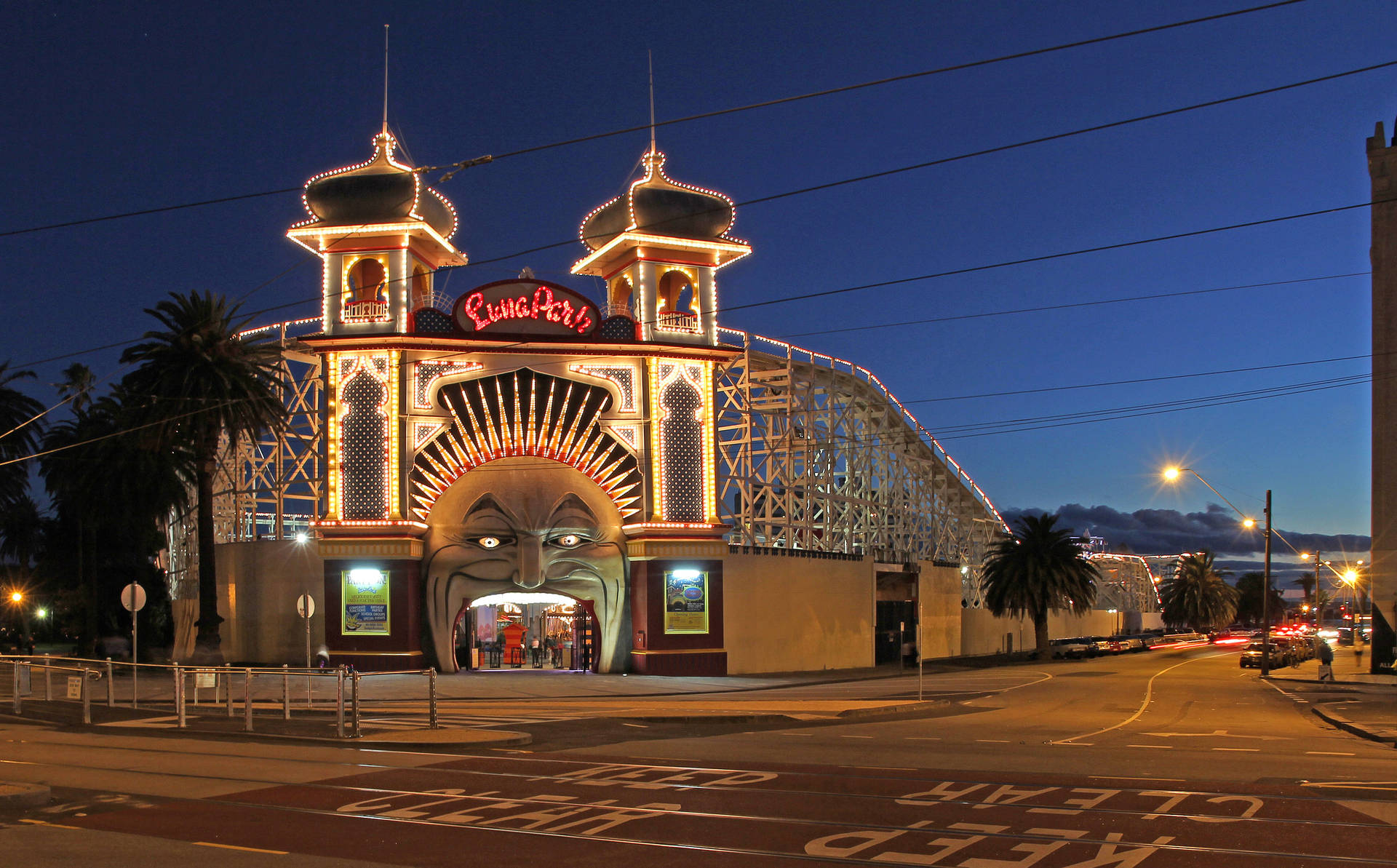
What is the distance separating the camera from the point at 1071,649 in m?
62.8

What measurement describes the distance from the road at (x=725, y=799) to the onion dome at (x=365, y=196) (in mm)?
21201

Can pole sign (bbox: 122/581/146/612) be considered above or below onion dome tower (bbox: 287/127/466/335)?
below

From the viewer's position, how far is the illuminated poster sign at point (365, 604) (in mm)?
38500

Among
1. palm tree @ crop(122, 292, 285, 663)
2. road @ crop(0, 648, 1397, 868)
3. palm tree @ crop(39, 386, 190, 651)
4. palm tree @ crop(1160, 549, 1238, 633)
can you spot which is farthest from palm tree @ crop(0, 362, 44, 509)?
palm tree @ crop(1160, 549, 1238, 633)

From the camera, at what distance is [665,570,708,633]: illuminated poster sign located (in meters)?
40.1

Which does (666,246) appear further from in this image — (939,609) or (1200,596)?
(1200,596)

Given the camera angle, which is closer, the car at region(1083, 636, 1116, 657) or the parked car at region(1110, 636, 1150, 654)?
the car at region(1083, 636, 1116, 657)

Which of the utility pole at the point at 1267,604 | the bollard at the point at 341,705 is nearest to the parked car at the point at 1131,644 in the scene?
the utility pole at the point at 1267,604

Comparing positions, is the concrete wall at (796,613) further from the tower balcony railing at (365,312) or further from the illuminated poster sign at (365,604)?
the tower balcony railing at (365,312)

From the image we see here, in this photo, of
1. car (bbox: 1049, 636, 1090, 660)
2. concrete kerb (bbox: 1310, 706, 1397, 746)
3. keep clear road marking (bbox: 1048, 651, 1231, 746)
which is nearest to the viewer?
keep clear road marking (bbox: 1048, 651, 1231, 746)

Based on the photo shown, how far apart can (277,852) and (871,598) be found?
133 feet

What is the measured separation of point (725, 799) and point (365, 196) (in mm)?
31265

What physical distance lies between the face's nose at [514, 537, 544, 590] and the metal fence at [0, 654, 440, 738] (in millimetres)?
6306

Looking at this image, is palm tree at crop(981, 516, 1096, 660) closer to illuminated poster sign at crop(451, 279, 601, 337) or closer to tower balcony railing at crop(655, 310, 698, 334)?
tower balcony railing at crop(655, 310, 698, 334)
